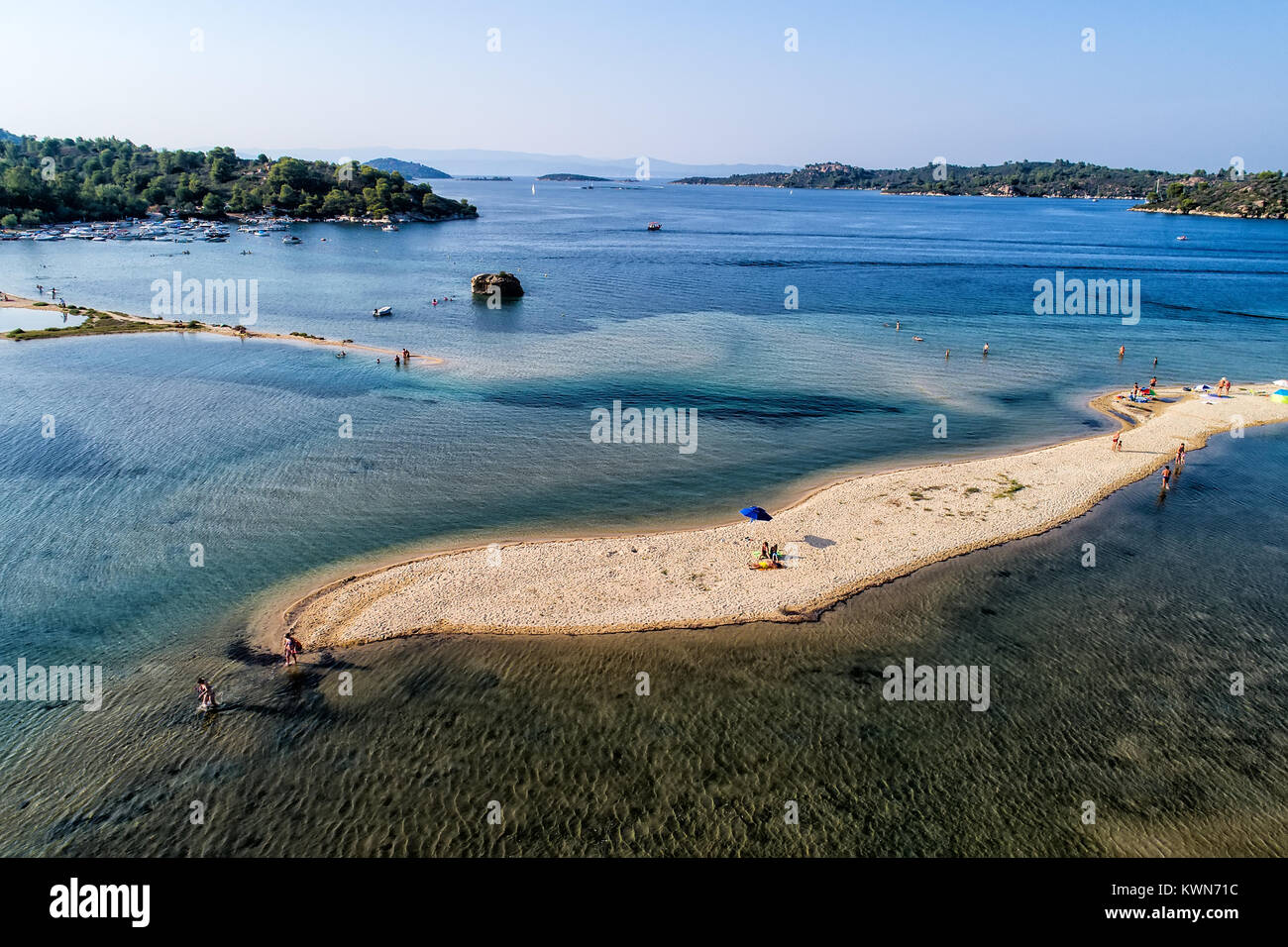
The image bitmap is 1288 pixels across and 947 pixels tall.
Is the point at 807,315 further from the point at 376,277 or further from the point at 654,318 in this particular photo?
the point at 376,277

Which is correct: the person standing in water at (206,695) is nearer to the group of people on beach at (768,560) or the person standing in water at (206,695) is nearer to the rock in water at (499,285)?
the group of people on beach at (768,560)

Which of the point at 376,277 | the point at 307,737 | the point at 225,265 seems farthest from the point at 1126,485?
the point at 225,265

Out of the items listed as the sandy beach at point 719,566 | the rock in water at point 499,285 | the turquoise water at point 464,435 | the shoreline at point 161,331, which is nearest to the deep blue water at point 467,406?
the turquoise water at point 464,435
